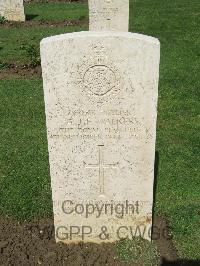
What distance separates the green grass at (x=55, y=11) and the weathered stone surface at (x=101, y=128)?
11820 millimetres

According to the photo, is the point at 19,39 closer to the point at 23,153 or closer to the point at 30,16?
the point at 30,16

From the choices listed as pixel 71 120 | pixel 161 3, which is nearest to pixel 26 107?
pixel 71 120

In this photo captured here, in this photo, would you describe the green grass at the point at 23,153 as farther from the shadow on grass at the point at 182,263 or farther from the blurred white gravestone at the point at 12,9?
the blurred white gravestone at the point at 12,9

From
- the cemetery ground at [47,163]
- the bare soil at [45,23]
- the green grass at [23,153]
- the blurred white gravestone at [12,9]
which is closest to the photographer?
the cemetery ground at [47,163]

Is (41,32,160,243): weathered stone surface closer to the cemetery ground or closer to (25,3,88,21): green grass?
the cemetery ground

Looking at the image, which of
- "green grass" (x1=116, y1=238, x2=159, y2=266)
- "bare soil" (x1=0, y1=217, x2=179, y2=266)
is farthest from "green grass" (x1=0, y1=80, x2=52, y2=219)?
"green grass" (x1=116, y1=238, x2=159, y2=266)

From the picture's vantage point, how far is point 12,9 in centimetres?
1520

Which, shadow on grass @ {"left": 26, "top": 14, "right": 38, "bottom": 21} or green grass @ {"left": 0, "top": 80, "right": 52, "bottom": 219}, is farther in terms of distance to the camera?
shadow on grass @ {"left": 26, "top": 14, "right": 38, "bottom": 21}

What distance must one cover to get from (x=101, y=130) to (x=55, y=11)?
13.3 m

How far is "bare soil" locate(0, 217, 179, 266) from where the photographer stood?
4453 millimetres

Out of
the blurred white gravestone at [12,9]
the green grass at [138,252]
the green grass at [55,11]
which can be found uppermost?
the blurred white gravestone at [12,9]

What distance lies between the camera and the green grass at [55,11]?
1562cm

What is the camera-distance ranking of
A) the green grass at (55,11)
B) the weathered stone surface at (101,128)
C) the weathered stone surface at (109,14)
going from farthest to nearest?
1. the green grass at (55,11)
2. the weathered stone surface at (109,14)
3. the weathered stone surface at (101,128)

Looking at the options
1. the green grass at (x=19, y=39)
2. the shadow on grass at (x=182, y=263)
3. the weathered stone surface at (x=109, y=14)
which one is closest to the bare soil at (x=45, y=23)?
the green grass at (x=19, y=39)
